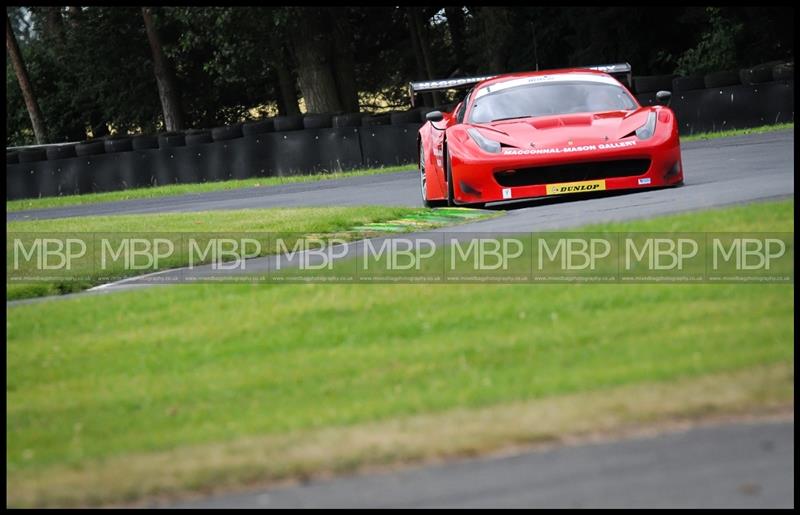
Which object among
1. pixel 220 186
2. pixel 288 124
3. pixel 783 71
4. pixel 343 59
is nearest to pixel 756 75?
pixel 783 71

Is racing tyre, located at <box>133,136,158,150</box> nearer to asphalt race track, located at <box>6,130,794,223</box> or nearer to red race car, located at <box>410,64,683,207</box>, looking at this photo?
asphalt race track, located at <box>6,130,794,223</box>

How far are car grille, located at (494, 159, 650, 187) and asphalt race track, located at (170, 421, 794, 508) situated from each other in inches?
298

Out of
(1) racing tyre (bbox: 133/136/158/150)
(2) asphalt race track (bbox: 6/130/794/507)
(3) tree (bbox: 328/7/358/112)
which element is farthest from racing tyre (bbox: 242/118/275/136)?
(2) asphalt race track (bbox: 6/130/794/507)

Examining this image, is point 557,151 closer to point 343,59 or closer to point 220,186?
point 220,186

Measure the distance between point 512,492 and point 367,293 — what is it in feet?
11.9

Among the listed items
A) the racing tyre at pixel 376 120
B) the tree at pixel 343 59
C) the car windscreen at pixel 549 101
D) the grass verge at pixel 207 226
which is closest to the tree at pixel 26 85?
the tree at pixel 343 59

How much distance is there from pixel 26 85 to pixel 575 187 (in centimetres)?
3378

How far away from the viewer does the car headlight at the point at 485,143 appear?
12.5m

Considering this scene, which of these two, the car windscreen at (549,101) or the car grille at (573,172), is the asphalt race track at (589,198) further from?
the car windscreen at (549,101)

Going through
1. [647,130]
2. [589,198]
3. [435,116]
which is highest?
[435,116]

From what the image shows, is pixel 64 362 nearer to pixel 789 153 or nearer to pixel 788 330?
pixel 788 330

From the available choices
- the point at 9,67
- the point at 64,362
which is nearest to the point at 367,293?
the point at 64,362

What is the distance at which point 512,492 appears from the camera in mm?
4375

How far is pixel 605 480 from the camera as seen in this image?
173 inches
